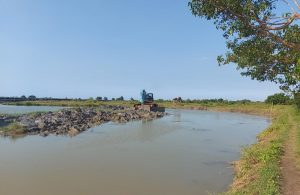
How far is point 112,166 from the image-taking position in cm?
1730

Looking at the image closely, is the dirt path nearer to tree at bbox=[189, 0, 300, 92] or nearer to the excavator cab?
tree at bbox=[189, 0, 300, 92]

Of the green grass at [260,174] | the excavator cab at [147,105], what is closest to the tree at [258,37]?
the green grass at [260,174]

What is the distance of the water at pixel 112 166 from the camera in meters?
13.4

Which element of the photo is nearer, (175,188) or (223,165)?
(175,188)

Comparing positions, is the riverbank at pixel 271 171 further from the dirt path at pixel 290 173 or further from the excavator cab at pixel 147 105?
the excavator cab at pixel 147 105

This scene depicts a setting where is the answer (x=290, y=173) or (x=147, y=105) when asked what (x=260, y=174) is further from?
(x=147, y=105)

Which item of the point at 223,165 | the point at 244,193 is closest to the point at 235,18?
the point at 244,193

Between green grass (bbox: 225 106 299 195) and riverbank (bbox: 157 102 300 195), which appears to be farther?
riverbank (bbox: 157 102 300 195)

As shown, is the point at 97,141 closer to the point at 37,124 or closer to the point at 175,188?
the point at 37,124

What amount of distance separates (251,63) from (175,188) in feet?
18.3

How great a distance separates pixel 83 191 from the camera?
12766 millimetres

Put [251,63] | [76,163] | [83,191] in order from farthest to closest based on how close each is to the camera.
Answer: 1. [76,163]
2. [83,191]
3. [251,63]

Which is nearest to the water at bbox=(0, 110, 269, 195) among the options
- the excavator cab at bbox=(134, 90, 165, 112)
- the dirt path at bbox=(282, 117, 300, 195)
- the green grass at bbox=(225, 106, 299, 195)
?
the green grass at bbox=(225, 106, 299, 195)

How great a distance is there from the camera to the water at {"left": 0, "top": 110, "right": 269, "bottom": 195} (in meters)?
13.4
